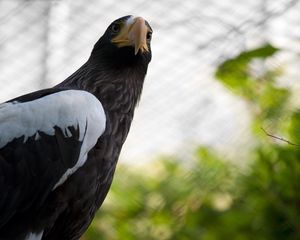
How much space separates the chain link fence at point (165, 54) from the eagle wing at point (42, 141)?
58.9 inches

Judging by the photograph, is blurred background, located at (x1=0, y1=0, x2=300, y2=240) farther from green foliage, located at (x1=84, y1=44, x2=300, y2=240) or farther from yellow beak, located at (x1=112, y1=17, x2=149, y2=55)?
yellow beak, located at (x1=112, y1=17, x2=149, y2=55)

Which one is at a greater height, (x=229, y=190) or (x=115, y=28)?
(x=115, y=28)

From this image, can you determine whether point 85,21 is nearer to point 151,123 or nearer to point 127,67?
point 151,123

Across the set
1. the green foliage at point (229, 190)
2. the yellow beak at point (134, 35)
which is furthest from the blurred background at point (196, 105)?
the yellow beak at point (134, 35)

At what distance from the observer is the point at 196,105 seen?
580 cm

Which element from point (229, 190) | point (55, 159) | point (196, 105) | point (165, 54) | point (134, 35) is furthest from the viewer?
point (196, 105)

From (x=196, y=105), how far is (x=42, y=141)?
3017 millimetres

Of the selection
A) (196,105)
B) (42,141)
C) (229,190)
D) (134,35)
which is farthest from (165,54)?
(42,141)

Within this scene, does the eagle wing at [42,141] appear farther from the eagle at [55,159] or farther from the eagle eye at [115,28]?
the eagle eye at [115,28]

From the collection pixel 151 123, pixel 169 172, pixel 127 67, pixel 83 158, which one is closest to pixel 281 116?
pixel 127 67

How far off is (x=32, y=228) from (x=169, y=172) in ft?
8.21

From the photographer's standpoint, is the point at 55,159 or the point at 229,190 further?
the point at 229,190

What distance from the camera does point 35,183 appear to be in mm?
2791

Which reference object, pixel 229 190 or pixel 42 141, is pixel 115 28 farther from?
pixel 229 190
